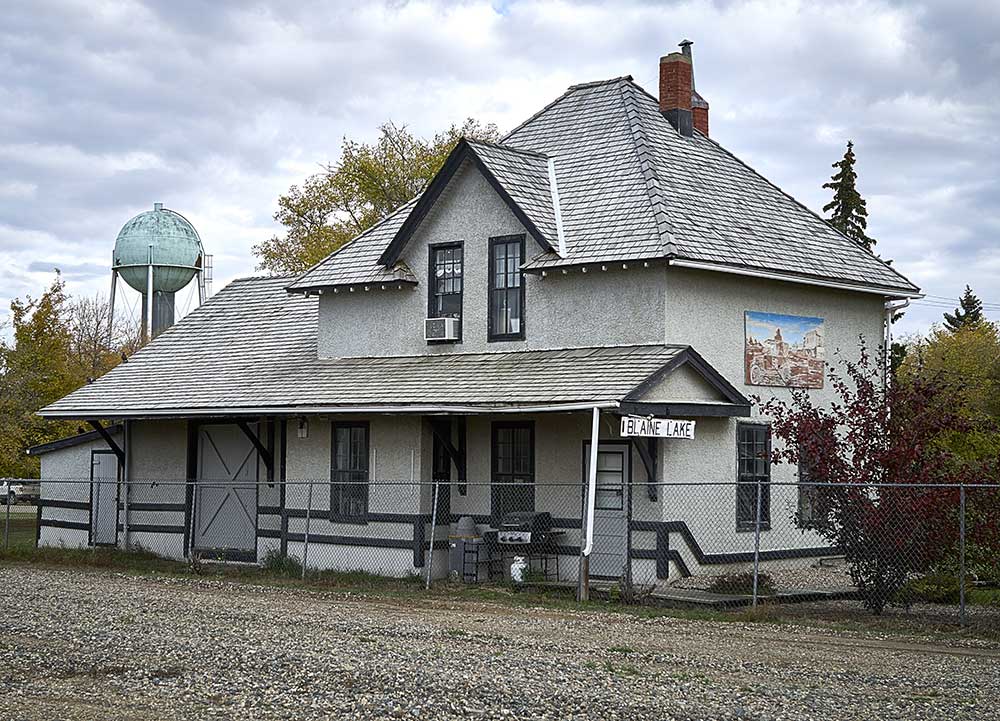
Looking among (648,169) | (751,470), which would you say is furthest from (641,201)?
(751,470)

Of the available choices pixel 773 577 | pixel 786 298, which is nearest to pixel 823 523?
pixel 773 577

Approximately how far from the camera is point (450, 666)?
1367 cm

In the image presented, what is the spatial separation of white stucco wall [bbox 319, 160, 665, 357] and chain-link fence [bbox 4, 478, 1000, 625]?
99.2 inches

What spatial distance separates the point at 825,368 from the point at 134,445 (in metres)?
14.9

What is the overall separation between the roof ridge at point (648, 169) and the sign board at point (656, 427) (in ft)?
9.20

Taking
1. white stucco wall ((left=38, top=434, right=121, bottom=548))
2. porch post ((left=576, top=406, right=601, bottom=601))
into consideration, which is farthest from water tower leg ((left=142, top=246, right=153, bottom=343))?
porch post ((left=576, top=406, right=601, bottom=601))

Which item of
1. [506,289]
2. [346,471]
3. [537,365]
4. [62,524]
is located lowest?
[62,524]

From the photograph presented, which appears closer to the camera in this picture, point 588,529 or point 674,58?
point 588,529

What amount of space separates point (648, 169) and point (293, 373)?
26.7 ft

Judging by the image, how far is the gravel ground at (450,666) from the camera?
1177 centimetres

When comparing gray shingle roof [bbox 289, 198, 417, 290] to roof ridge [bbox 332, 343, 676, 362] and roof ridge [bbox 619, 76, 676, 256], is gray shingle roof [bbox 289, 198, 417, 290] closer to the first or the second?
roof ridge [bbox 332, 343, 676, 362]

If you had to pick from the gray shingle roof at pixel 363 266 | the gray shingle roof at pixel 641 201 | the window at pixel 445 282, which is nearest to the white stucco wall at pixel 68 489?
the gray shingle roof at pixel 363 266

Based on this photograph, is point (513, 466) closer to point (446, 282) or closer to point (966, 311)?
point (446, 282)

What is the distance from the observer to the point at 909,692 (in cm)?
1265
